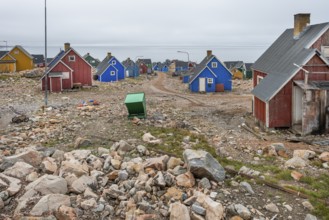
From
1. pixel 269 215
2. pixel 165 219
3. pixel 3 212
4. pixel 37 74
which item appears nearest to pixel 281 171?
pixel 269 215

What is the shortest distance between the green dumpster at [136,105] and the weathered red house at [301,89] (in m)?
7.22

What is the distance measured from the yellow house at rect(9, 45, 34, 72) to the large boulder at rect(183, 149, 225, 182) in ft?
213

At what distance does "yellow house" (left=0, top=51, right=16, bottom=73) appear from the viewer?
2603 inches

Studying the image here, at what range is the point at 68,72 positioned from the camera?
42.6m

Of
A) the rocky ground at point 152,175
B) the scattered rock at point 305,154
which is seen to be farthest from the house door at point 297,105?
the scattered rock at point 305,154

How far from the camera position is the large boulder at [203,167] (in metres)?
10.3

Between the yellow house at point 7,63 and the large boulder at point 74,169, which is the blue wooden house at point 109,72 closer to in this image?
the yellow house at point 7,63

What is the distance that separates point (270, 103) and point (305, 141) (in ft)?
11.5

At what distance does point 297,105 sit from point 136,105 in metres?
9.44

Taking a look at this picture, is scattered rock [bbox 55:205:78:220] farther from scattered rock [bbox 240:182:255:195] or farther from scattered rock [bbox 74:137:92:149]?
scattered rock [bbox 74:137:92:149]

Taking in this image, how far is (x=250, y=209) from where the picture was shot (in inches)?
356

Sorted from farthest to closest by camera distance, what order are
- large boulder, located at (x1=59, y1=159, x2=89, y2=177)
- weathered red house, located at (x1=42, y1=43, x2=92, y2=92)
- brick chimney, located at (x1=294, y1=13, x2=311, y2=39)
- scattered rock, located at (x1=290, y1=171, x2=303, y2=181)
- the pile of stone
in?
weathered red house, located at (x1=42, y1=43, x2=92, y2=92) < brick chimney, located at (x1=294, y1=13, x2=311, y2=39) < scattered rock, located at (x1=290, y1=171, x2=303, y2=181) < large boulder, located at (x1=59, y1=159, x2=89, y2=177) < the pile of stone

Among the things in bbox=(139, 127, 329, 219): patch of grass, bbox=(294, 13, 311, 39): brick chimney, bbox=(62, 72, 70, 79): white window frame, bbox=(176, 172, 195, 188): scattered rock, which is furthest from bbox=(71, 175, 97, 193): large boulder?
bbox=(62, 72, 70, 79): white window frame

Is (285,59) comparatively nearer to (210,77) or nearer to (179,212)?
(179,212)
